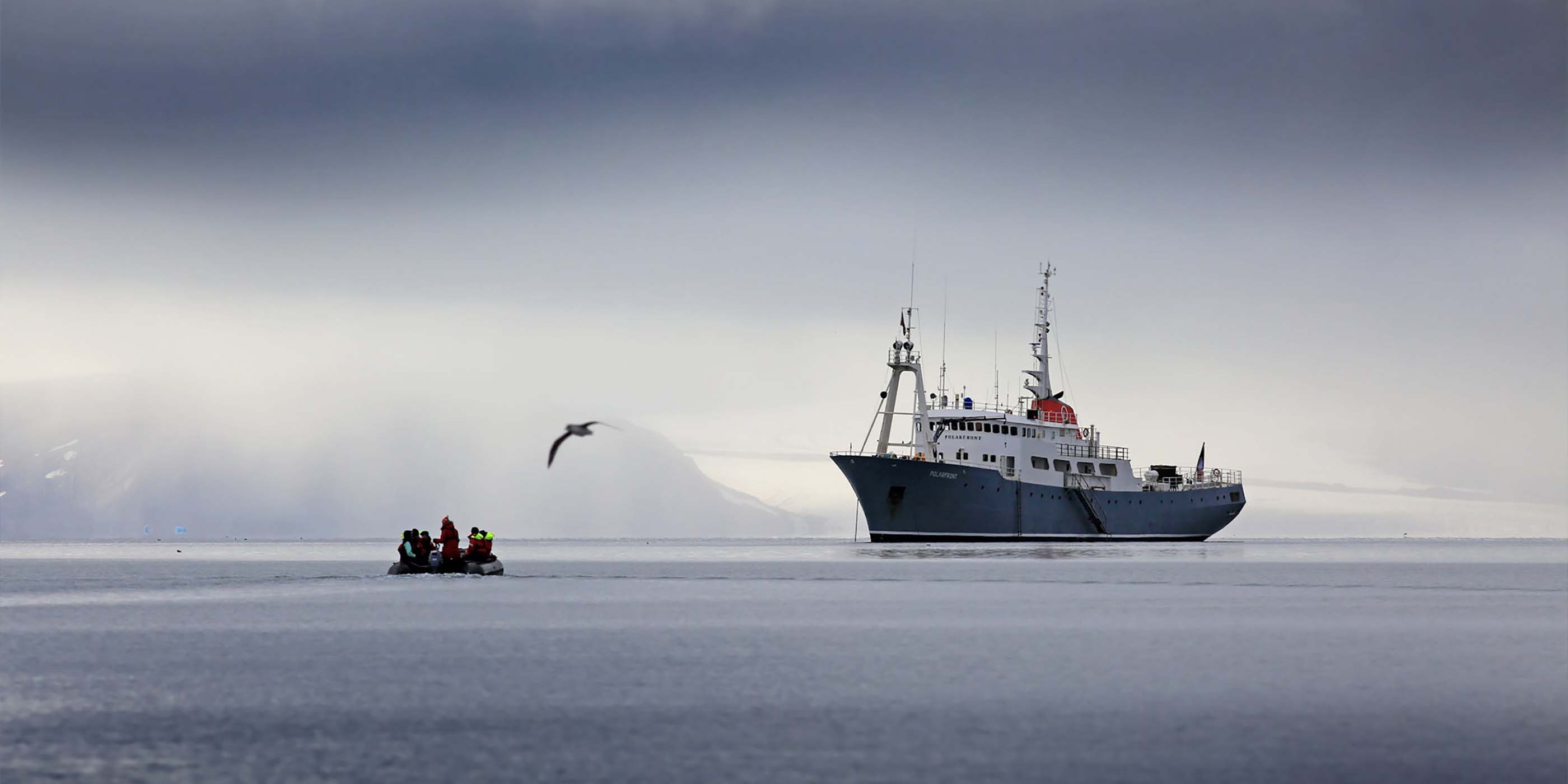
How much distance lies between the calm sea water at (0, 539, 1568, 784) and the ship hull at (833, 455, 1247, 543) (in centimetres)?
4229

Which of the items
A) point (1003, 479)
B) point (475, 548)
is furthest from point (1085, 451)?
point (475, 548)

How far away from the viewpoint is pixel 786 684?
3028 cm

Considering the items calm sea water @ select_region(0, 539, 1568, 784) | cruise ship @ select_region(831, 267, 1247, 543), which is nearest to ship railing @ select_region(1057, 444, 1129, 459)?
cruise ship @ select_region(831, 267, 1247, 543)

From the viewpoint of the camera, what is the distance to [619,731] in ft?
78.9

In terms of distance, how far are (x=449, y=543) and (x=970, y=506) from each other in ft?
159

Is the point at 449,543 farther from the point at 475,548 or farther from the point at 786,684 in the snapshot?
the point at 786,684

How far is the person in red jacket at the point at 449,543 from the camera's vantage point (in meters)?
67.9

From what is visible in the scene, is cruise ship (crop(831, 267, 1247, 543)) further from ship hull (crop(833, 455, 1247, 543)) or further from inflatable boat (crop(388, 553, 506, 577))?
inflatable boat (crop(388, 553, 506, 577))

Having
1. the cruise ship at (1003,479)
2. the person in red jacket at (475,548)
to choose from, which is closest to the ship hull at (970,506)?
the cruise ship at (1003,479)

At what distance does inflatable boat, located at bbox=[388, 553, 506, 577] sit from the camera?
6925 cm

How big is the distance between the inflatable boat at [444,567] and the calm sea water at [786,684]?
4.84 metres

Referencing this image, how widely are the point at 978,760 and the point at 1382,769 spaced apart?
5.65 metres

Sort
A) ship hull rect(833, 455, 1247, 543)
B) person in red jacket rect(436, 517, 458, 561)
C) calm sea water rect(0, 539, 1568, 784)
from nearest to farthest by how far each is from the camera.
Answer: calm sea water rect(0, 539, 1568, 784)
person in red jacket rect(436, 517, 458, 561)
ship hull rect(833, 455, 1247, 543)

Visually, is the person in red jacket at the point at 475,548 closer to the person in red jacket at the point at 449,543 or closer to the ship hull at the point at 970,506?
the person in red jacket at the point at 449,543
